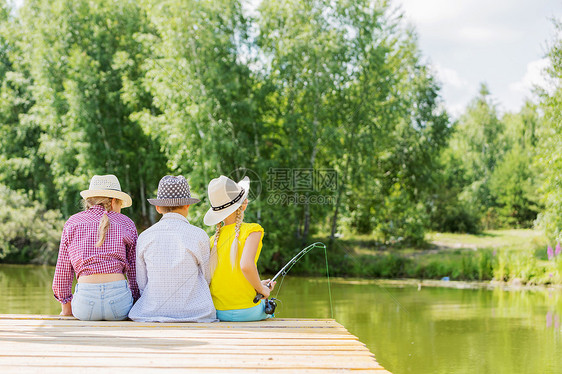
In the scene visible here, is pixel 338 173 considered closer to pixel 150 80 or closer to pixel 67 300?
pixel 150 80

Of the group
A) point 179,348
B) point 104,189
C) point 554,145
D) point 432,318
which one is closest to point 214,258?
point 104,189

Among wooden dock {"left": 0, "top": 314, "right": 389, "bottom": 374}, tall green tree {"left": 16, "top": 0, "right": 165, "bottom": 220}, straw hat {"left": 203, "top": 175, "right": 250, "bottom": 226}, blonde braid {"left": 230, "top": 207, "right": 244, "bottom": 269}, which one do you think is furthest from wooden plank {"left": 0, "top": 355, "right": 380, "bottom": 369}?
tall green tree {"left": 16, "top": 0, "right": 165, "bottom": 220}

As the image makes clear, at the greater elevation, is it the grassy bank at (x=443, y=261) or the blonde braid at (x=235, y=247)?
the blonde braid at (x=235, y=247)

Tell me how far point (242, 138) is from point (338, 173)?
2.93 m

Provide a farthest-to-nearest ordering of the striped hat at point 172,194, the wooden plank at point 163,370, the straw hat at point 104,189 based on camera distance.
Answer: the straw hat at point 104,189 < the striped hat at point 172,194 < the wooden plank at point 163,370

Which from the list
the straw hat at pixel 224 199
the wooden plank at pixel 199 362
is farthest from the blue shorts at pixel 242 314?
the wooden plank at pixel 199 362

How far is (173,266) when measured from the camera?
3674 millimetres

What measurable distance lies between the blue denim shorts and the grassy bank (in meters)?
10.2

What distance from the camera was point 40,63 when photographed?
727 inches

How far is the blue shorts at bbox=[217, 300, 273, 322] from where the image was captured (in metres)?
3.88

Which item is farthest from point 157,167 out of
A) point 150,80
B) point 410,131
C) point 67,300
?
point 67,300

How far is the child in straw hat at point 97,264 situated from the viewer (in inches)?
150

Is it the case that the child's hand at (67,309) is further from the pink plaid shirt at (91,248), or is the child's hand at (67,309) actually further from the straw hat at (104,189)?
the straw hat at (104,189)

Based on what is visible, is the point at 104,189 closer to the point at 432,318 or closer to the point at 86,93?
the point at 432,318
